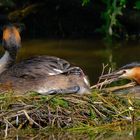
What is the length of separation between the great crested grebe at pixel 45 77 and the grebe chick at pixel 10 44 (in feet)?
2.40

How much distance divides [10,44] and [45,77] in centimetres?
140

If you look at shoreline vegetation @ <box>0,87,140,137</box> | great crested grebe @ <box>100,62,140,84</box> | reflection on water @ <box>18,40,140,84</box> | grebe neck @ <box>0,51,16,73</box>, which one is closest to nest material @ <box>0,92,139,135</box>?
shoreline vegetation @ <box>0,87,140,137</box>

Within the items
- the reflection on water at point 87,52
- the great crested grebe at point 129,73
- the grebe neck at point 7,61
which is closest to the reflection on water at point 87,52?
the reflection on water at point 87,52

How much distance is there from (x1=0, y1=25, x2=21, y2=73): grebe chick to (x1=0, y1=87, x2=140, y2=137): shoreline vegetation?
5.13ft

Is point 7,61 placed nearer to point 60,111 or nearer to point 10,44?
point 10,44

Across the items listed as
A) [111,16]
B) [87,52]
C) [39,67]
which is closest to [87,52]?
[87,52]

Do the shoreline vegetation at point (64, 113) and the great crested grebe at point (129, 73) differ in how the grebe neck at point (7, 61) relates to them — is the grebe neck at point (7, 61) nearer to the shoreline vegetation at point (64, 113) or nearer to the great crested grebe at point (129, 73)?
the great crested grebe at point (129, 73)

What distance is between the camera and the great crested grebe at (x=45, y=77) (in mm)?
9789

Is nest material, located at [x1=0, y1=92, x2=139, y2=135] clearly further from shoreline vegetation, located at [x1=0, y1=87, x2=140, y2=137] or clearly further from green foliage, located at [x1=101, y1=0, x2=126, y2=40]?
green foliage, located at [x1=101, y1=0, x2=126, y2=40]

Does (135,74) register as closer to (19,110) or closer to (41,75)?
(41,75)

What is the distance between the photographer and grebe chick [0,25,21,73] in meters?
11.0

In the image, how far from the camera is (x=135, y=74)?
35.3 ft

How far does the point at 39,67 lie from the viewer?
999 centimetres

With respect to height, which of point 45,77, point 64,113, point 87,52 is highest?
point 45,77
